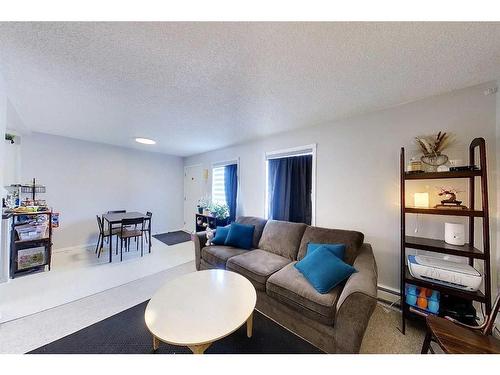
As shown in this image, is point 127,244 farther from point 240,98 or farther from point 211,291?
point 240,98

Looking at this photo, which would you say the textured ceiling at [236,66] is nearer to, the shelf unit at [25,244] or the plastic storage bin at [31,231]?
the shelf unit at [25,244]

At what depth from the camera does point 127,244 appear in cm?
375

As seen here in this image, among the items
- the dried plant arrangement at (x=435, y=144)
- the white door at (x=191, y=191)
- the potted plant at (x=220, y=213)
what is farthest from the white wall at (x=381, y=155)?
the white door at (x=191, y=191)

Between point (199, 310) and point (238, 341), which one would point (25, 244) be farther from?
point (238, 341)

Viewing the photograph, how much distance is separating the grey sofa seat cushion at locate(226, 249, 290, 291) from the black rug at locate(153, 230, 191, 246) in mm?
2580

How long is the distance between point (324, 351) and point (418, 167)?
5.90ft

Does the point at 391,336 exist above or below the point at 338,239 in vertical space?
below

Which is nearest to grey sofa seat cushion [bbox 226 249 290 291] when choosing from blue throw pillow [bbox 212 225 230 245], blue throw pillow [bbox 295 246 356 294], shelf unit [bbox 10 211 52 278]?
blue throw pillow [bbox 295 246 356 294]

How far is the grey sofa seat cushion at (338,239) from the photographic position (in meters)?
1.88

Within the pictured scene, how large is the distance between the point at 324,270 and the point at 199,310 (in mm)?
1069

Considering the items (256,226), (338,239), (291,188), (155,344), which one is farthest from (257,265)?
(291,188)

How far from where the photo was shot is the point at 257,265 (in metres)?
1.95

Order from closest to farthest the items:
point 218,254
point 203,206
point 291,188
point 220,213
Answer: point 218,254 < point 291,188 < point 220,213 < point 203,206

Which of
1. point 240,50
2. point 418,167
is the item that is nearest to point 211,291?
point 240,50
